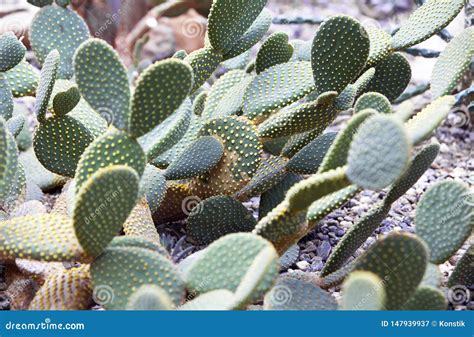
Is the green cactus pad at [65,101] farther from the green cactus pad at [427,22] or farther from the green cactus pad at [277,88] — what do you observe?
the green cactus pad at [427,22]

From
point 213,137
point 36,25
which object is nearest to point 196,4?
point 36,25

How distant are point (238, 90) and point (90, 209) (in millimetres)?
785

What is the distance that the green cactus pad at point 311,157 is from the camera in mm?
1753

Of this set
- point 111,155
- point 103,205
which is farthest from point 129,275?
point 111,155

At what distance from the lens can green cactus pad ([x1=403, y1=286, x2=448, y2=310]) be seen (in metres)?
1.20

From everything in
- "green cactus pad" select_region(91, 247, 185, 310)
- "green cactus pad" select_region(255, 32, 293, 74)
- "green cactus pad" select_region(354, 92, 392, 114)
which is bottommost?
"green cactus pad" select_region(91, 247, 185, 310)

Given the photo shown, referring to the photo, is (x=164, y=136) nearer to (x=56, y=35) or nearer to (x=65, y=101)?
(x=65, y=101)

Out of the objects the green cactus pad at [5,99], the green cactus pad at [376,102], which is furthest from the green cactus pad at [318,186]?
the green cactus pad at [5,99]

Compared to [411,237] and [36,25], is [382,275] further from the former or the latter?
[36,25]

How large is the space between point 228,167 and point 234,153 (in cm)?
4

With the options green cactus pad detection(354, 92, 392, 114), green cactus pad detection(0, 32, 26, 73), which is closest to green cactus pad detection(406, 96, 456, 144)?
green cactus pad detection(354, 92, 392, 114)

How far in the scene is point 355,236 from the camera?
1.49m

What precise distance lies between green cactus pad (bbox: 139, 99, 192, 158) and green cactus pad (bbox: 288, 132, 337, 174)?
31cm

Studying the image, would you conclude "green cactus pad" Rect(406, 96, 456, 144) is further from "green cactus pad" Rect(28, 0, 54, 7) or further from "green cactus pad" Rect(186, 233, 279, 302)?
"green cactus pad" Rect(28, 0, 54, 7)
